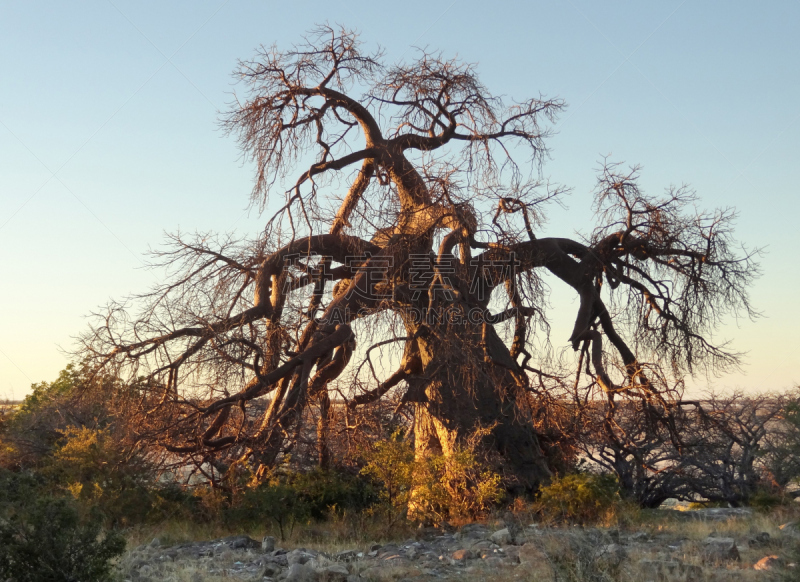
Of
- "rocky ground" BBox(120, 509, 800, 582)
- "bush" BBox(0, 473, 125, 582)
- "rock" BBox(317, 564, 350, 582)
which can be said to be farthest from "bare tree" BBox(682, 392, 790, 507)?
"bush" BBox(0, 473, 125, 582)

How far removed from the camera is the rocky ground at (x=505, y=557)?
5.87 metres

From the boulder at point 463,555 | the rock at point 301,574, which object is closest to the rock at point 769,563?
the boulder at point 463,555

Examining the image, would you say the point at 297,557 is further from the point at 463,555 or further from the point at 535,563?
the point at 535,563

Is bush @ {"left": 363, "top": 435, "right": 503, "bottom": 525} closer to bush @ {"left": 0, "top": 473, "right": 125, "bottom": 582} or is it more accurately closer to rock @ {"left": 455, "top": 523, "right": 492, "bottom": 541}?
rock @ {"left": 455, "top": 523, "right": 492, "bottom": 541}

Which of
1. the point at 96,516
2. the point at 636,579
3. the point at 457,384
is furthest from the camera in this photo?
the point at 457,384

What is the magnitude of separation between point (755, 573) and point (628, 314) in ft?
20.7

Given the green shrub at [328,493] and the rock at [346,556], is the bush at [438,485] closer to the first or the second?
the green shrub at [328,493]

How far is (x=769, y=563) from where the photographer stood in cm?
634

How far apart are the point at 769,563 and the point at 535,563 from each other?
6.48 ft

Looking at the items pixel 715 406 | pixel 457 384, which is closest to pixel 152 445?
pixel 457 384

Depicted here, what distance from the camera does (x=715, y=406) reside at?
13.2 metres

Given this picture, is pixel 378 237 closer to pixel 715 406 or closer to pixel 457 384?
pixel 457 384

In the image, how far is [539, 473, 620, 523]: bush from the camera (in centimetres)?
952

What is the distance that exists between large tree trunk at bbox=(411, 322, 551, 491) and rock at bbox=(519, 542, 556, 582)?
3173 millimetres
